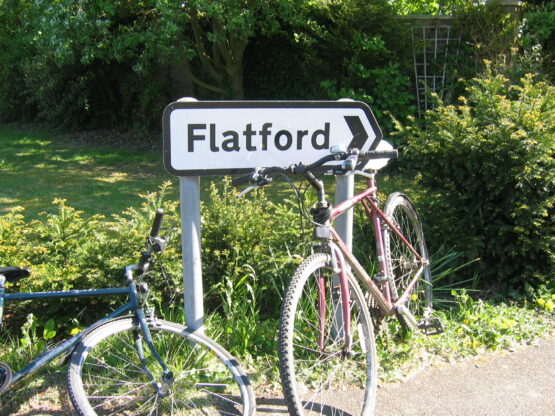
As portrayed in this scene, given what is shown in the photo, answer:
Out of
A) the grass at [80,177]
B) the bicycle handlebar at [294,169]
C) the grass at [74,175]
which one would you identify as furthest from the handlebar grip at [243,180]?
the grass at [74,175]

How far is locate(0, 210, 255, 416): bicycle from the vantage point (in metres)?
2.76

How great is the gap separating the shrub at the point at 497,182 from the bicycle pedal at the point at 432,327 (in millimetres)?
941

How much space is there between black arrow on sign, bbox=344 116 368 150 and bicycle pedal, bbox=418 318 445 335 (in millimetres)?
1190

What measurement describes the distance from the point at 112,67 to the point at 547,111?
1102 centimetres

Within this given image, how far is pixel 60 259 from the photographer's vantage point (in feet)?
12.7

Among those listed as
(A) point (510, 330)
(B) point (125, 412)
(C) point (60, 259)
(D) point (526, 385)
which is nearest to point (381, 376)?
(D) point (526, 385)

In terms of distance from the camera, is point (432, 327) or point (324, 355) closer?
point (324, 355)

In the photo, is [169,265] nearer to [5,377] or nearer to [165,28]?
[5,377]

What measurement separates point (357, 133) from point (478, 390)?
5.25ft

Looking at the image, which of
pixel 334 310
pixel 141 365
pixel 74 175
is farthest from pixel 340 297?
pixel 74 175

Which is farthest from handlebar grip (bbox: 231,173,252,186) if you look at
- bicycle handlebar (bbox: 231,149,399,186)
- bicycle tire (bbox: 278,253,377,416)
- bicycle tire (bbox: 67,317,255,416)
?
bicycle tire (bbox: 67,317,255,416)

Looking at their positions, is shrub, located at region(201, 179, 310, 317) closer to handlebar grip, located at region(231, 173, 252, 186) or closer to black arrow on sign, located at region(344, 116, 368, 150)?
black arrow on sign, located at region(344, 116, 368, 150)

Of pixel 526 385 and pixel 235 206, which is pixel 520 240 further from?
pixel 235 206

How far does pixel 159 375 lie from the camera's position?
302 cm
